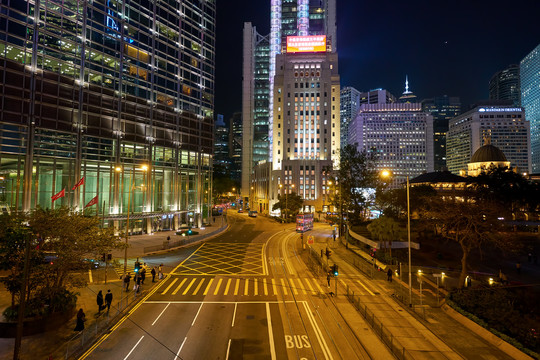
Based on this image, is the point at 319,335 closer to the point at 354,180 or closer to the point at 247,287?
the point at 247,287

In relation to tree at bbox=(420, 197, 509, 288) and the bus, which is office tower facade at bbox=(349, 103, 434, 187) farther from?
tree at bbox=(420, 197, 509, 288)

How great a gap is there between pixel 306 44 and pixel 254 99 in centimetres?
4545

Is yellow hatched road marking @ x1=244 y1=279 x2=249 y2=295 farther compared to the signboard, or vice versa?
the signboard

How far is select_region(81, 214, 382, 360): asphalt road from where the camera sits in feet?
48.6

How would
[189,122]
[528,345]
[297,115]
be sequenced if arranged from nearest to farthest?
[528,345], [189,122], [297,115]

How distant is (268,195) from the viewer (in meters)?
117

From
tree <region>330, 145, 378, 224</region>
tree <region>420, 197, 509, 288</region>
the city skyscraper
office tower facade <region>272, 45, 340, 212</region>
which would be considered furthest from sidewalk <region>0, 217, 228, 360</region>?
the city skyscraper

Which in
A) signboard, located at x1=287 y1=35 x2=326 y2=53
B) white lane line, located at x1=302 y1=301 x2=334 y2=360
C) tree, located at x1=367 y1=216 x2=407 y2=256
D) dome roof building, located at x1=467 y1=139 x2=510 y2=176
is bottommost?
white lane line, located at x1=302 y1=301 x2=334 y2=360

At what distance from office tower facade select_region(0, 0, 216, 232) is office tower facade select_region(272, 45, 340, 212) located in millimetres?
46372

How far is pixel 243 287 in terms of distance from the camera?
25531 mm

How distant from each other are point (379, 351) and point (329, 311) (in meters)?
5.46

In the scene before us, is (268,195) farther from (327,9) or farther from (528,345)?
(528,345)

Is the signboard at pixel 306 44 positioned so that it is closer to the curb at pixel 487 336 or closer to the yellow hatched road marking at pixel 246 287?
the yellow hatched road marking at pixel 246 287

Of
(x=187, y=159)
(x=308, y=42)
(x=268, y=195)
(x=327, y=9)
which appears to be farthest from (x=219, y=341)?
(x=327, y=9)
